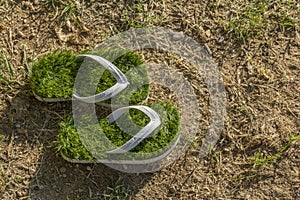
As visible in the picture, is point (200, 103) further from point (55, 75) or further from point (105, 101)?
point (55, 75)

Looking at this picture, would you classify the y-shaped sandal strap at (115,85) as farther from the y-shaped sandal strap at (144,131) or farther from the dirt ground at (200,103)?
the dirt ground at (200,103)

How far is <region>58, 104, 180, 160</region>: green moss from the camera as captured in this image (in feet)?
11.1

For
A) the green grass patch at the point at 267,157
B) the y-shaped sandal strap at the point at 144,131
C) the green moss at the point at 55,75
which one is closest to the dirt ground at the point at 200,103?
the green grass patch at the point at 267,157

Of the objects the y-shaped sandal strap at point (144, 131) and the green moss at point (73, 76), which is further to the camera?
the green moss at point (73, 76)

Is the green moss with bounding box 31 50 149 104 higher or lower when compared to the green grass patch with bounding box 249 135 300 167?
higher

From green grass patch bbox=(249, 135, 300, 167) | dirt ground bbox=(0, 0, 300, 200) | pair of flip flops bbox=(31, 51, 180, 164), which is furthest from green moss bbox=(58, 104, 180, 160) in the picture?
green grass patch bbox=(249, 135, 300, 167)

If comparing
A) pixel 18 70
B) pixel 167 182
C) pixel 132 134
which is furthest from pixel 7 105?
pixel 167 182

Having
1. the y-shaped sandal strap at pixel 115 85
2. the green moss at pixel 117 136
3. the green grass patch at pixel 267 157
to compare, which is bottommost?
the green grass patch at pixel 267 157

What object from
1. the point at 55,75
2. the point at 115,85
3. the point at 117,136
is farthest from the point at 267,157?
the point at 55,75

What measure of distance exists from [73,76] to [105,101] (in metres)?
0.28

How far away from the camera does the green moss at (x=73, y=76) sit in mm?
3432

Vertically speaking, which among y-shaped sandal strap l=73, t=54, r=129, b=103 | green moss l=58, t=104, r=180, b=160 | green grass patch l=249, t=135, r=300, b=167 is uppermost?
y-shaped sandal strap l=73, t=54, r=129, b=103

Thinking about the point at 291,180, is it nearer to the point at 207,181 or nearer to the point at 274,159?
the point at 274,159

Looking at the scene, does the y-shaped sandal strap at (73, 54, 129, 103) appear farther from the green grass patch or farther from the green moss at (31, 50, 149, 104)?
the green grass patch
